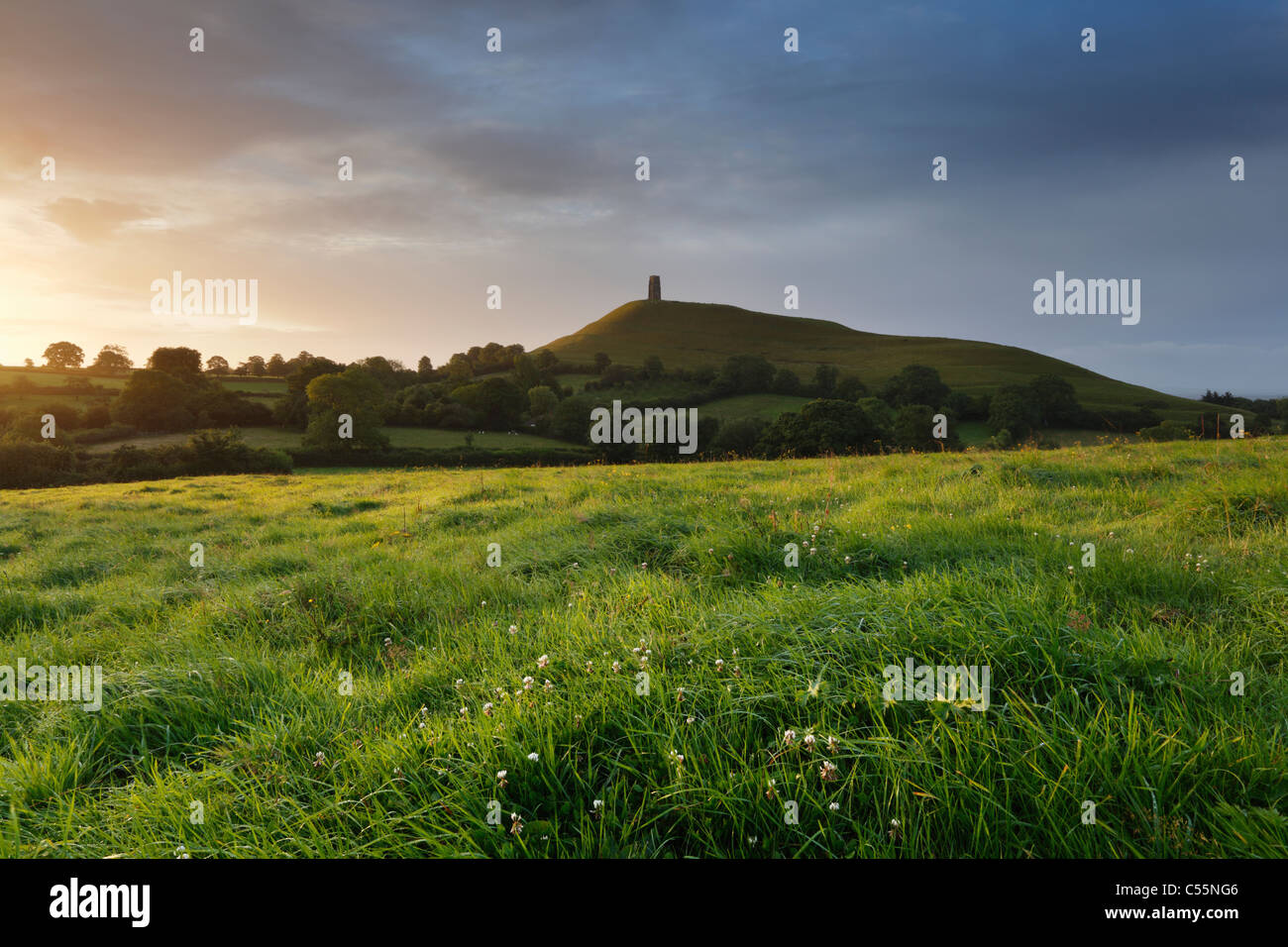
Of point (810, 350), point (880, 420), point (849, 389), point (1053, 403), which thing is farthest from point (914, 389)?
point (810, 350)

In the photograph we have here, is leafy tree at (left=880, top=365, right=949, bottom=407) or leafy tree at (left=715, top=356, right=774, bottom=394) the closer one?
leafy tree at (left=880, top=365, right=949, bottom=407)

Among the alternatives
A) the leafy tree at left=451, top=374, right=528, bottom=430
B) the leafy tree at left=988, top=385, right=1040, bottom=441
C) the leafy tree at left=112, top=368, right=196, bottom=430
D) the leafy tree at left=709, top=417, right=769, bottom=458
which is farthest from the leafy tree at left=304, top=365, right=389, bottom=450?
the leafy tree at left=988, top=385, right=1040, bottom=441

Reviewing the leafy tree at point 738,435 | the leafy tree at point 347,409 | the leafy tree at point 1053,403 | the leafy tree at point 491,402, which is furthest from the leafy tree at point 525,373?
the leafy tree at point 1053,403

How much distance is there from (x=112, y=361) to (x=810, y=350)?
162 m

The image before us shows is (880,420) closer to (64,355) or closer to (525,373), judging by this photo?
(525,373)

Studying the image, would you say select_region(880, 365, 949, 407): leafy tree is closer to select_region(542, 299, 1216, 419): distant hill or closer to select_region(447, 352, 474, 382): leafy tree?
select_region(542, 299, 1216, 419): distant hill

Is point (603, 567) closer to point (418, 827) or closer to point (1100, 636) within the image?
point (418, 827)

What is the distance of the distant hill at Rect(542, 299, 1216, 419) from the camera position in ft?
411

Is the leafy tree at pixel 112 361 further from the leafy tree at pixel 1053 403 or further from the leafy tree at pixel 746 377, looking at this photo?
the leafy tree at pixel 1053 403

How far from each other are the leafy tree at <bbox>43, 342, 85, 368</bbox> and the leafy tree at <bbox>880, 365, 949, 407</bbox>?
148 metres

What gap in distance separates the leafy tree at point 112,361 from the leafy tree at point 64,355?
415 cm
